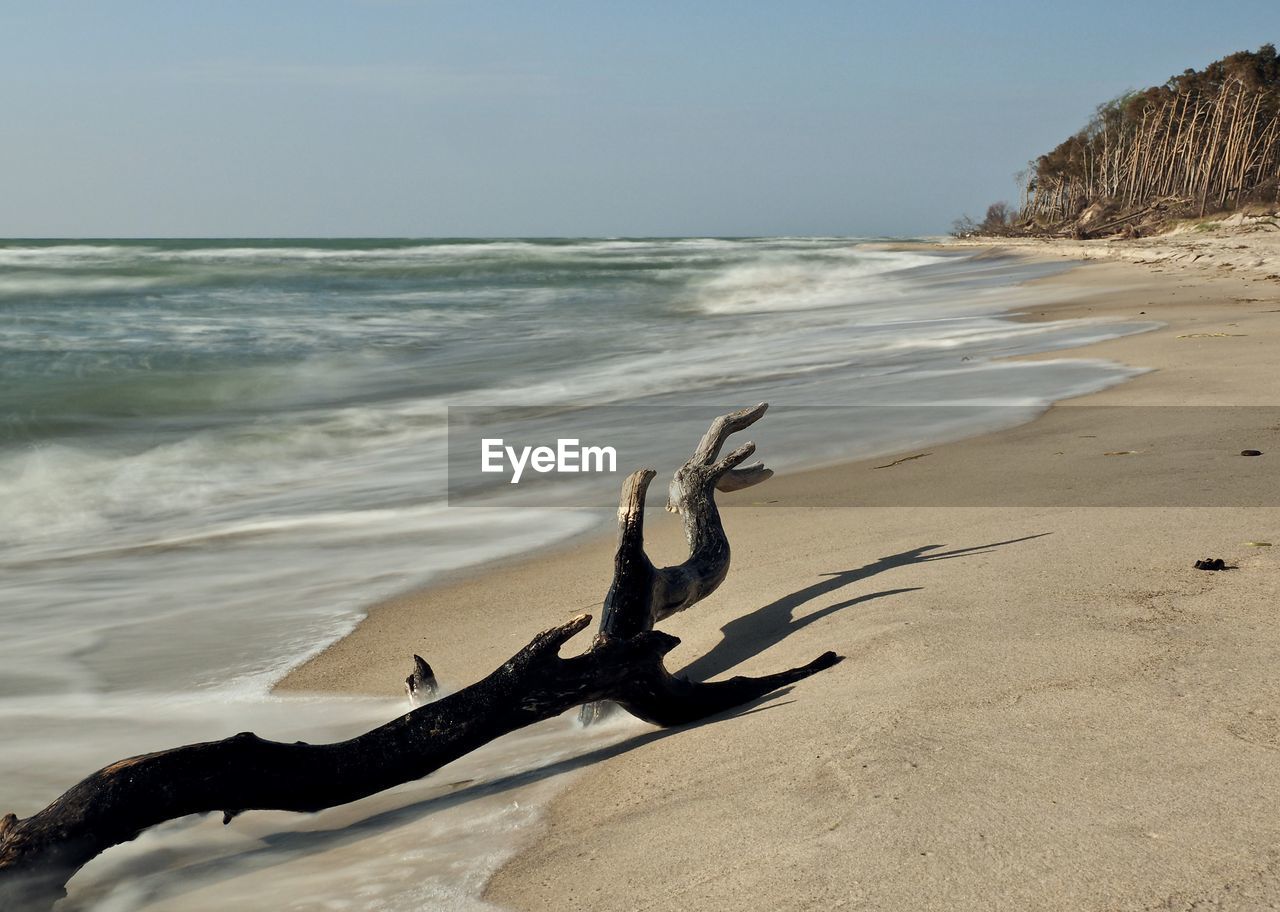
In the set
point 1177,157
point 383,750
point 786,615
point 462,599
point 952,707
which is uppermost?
point 1177,157

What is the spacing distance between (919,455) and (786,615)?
3.18 m

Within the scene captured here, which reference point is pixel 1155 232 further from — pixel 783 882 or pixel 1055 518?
pixel 783 882

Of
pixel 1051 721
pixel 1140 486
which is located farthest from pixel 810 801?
pixel 1140 486

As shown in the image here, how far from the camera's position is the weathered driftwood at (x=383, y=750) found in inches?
85.4

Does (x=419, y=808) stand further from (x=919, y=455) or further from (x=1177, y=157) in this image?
(x=1177, y=157)

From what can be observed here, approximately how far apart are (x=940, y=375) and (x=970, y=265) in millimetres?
25619

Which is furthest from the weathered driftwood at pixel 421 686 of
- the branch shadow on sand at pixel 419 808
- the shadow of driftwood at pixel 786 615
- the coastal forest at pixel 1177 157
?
the coastal forest at pixel 1177 157

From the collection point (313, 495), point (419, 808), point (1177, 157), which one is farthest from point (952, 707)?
point (1177, 157)

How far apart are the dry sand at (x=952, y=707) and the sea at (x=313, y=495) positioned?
1.06 feet

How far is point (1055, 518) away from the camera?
4469mm

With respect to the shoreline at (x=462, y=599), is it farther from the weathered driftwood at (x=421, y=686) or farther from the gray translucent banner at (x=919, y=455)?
the gray translucent banner at (x=919, y=455)

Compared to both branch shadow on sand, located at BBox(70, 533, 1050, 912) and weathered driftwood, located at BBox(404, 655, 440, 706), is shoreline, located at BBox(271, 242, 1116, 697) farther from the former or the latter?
branch shadow on sand, located at BBox(70, 533, 1050, 912)

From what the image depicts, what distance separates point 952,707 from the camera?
2.50 meters

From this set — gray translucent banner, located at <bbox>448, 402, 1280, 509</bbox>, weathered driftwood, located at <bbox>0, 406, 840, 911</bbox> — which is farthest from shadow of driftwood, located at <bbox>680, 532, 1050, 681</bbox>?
gray translucent banner, located at <bbox>448, 402, 1280, 509</bbox>
